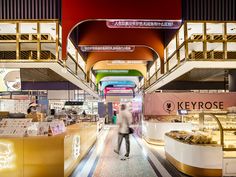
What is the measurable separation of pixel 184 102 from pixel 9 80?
31.4 ft

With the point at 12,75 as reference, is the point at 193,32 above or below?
above

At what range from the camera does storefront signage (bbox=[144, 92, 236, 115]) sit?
14625 millimetres

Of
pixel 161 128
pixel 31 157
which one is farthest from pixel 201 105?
pixel 31 157

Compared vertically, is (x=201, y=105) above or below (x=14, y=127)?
above

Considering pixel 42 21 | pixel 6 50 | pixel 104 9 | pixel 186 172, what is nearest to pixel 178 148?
pixel 186 172

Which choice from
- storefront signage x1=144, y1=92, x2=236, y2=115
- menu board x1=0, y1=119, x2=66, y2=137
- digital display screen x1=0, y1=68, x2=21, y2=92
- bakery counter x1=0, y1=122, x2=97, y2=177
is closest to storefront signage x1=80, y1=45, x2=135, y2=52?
storefront signage x1=144, y1=92, x2=236, y2=115

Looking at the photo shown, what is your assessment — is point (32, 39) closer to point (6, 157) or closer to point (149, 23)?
point (149, 23)

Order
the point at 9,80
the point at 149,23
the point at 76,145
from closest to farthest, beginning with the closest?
the point at 9,80, the point at 76,145, the point at 149,23

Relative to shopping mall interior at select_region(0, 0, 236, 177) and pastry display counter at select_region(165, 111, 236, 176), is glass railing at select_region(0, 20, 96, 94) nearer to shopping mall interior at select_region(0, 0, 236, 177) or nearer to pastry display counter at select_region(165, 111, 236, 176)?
shopping mall interior at select_region(0, 0, 236, 177)

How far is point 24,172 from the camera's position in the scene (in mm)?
6102

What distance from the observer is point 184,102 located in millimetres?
15023

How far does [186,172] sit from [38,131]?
3.25m

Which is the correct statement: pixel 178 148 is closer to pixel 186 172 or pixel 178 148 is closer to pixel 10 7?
pixel 186 172

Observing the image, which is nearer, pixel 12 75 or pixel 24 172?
pixel 24 172
